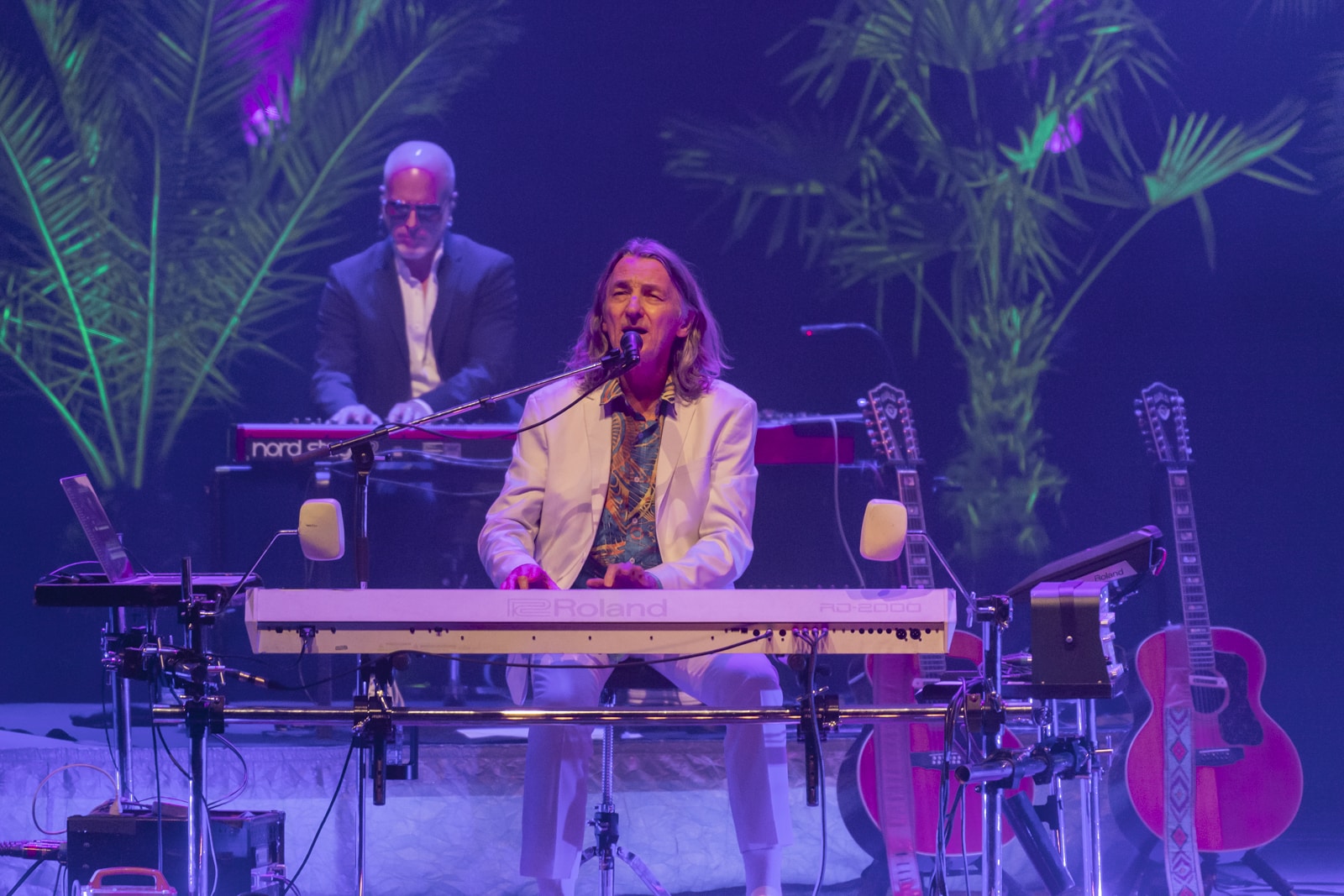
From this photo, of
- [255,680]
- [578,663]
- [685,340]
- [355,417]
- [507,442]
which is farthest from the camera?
[355,417]

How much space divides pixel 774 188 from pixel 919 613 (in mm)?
3490

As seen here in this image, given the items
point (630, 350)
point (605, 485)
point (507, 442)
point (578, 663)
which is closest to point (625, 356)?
point (630, 350)

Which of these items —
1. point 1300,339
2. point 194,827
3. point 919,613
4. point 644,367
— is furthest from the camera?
point 1300,339

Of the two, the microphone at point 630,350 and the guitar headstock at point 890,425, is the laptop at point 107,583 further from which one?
the guitar headstock at point 890,425

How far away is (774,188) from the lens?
5434mm

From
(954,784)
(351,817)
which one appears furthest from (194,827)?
(954,784)

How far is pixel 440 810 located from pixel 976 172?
3.44 metres

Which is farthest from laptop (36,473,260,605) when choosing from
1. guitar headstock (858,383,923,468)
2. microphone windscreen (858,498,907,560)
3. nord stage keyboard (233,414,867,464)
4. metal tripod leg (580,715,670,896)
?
guitar headstock (858,383,923,468)

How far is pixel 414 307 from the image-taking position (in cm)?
534

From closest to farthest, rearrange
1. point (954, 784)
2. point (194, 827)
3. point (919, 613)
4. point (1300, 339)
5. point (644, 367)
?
point (919, 613) < point (194, 827) < point (644, 367) < point (954, 784) < point (1300, 339)

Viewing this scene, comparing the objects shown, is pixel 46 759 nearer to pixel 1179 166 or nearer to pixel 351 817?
pixel 351 817

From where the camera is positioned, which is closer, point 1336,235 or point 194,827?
point 194,827

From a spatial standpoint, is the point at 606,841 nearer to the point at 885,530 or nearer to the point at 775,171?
the point at 885,530

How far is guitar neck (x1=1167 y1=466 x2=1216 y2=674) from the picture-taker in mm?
4086
